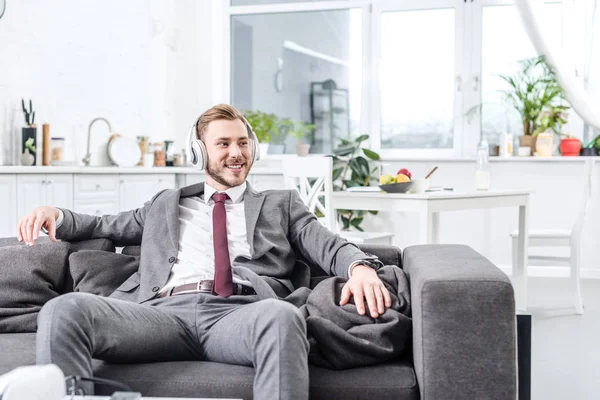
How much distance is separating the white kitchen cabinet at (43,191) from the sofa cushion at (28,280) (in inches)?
76.5

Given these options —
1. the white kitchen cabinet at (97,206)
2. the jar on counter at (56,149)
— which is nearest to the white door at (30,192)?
the white kitchen cabinet at (97,206)

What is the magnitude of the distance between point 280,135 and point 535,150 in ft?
7.25

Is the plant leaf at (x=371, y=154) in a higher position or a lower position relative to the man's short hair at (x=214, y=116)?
lower

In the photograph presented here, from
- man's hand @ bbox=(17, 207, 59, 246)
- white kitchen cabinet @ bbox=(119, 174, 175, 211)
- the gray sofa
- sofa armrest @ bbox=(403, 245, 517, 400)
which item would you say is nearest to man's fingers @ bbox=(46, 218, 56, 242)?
man's hand @ bbox=(17, 207, 59, 246)

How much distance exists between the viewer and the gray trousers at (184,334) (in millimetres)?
1757

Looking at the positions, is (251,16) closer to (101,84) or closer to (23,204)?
(101,84)

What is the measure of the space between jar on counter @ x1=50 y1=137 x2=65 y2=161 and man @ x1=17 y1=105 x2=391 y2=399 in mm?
2502

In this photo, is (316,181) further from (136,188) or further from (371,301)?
(371,301)

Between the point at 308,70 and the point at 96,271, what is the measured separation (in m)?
4.80

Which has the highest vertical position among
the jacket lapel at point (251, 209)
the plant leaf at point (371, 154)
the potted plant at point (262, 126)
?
the potted plant at point (262, 126)

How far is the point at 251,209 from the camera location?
2414 millimetres

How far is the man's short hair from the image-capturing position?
2.47 meters

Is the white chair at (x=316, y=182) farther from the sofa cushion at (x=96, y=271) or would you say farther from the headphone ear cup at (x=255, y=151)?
the sofa cushion at (x=96, y=271)

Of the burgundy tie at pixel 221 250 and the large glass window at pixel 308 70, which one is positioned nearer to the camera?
the burgundy tie at pixel 221 250
